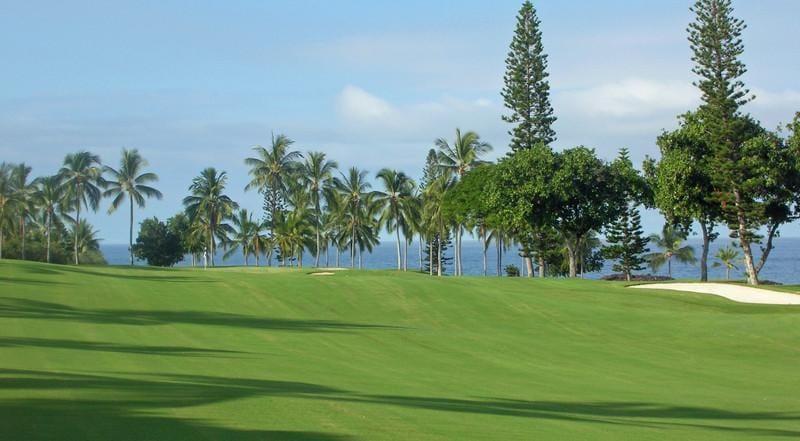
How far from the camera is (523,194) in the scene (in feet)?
226

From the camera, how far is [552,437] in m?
12.8

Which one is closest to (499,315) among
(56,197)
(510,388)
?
(510,388)

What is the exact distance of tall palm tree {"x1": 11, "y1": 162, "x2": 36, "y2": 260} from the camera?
92312mm

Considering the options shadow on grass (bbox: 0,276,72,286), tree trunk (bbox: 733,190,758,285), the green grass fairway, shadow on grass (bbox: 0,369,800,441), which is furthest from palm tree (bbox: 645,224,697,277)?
shadow on grass (bbox: 0,369,800,441)

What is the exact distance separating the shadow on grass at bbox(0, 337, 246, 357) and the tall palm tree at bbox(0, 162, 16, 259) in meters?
77.8

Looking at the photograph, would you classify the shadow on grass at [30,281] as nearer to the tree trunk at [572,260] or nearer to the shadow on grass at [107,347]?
the shadow on grass at [107,347]

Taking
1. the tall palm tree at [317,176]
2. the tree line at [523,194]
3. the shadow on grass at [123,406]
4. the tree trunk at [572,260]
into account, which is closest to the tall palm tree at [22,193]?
the tree line at [523,194]

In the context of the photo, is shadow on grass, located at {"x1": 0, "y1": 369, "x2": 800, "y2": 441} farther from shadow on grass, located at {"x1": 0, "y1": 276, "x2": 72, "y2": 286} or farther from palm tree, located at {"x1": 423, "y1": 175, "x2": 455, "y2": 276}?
palm tree, located at {"x1": 423, "y1": 175, "x2": 455, "y2": 276}

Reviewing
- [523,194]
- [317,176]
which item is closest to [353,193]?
[317,176]

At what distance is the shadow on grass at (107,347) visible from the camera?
62.2 ft

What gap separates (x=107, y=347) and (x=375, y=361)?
21.1 ft

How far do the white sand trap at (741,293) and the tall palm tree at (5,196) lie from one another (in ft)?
225

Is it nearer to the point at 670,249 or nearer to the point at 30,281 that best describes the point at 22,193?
the point at 30,281

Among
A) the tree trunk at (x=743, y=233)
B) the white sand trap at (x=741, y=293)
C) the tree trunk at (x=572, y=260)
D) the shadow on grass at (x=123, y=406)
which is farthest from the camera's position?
the tree trunk at (x=572, y=260)
